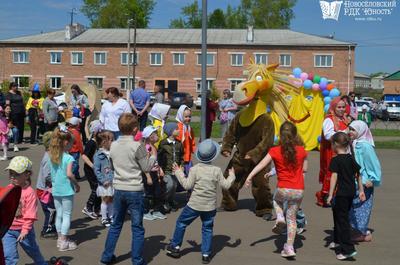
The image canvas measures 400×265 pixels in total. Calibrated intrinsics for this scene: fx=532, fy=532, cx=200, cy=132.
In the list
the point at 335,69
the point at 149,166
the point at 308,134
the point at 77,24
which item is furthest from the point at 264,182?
the point at 77,24

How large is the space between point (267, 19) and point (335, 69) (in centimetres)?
2321

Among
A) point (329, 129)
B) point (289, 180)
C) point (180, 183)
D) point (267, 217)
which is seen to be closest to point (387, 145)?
point (329, 129)

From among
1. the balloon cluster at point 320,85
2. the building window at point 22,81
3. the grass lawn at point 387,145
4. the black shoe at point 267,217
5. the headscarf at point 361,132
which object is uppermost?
the building window at point 22,81

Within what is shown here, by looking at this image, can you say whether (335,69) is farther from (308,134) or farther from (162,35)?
(308,134)

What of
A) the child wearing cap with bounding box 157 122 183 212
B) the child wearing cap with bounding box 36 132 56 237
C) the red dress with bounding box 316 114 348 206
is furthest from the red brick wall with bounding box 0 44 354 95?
Answer: the child wearing cap with bounding box 36 132 56 237

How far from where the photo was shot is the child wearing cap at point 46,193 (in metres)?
6.27

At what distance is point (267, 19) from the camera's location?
7781cm

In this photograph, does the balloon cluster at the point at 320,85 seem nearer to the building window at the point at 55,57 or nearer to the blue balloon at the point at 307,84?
the blue balloon at the point at 307,84

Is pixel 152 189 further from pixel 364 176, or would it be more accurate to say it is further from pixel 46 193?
pixel 364 176

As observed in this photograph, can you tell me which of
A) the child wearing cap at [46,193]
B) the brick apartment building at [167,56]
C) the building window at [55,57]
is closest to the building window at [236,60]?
the brick apartment building at [167,56]

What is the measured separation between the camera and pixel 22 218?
4.88 meters

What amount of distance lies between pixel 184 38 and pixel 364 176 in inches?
2146

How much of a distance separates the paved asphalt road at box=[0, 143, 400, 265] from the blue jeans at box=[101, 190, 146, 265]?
0.30 meters

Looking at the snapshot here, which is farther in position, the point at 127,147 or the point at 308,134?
the point at 308,134
